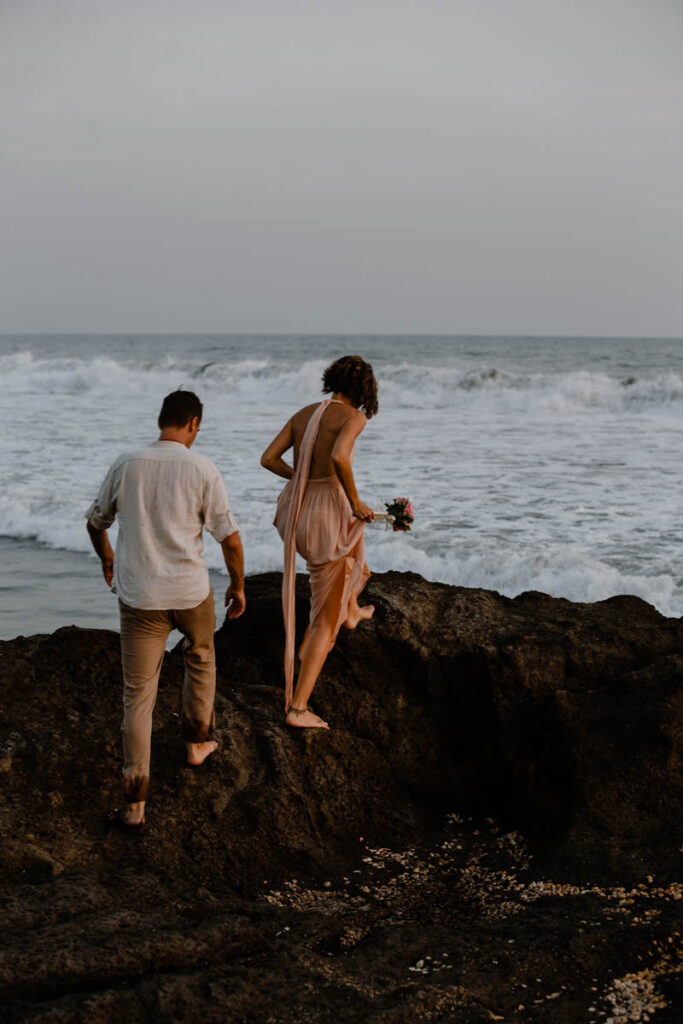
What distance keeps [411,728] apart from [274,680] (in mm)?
817

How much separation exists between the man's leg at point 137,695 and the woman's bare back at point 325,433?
1.18 meters

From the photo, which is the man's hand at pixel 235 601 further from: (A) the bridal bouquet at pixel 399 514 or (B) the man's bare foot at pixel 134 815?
(A) the bridal bouquet at pixel 399 514

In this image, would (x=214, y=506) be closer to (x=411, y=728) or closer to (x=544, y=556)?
(x=411, y=728)

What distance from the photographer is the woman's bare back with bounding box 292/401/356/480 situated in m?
4.53

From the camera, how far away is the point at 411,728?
15.4 feet

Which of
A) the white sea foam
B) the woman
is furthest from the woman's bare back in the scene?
the white sea foam

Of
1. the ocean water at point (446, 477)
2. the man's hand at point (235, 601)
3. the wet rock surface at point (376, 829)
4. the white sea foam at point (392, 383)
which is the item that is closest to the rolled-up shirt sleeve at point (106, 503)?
the man's hand at point (235, 601)

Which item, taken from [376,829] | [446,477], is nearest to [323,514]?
[376,829]

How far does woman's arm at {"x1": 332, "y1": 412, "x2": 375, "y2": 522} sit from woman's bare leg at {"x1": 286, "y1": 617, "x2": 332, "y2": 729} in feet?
1.90

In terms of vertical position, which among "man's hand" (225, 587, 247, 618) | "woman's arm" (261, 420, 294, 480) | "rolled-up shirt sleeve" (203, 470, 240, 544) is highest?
"woman's arm" (261, 420, 294, 480)

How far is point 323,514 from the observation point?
4.62 metres

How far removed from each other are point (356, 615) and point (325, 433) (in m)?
0.98

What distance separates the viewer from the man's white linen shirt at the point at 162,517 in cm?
366

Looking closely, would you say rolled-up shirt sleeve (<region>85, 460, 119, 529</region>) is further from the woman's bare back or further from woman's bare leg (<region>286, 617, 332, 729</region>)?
woman's bare leg (<region>286, 617, 332, 729</region>)
